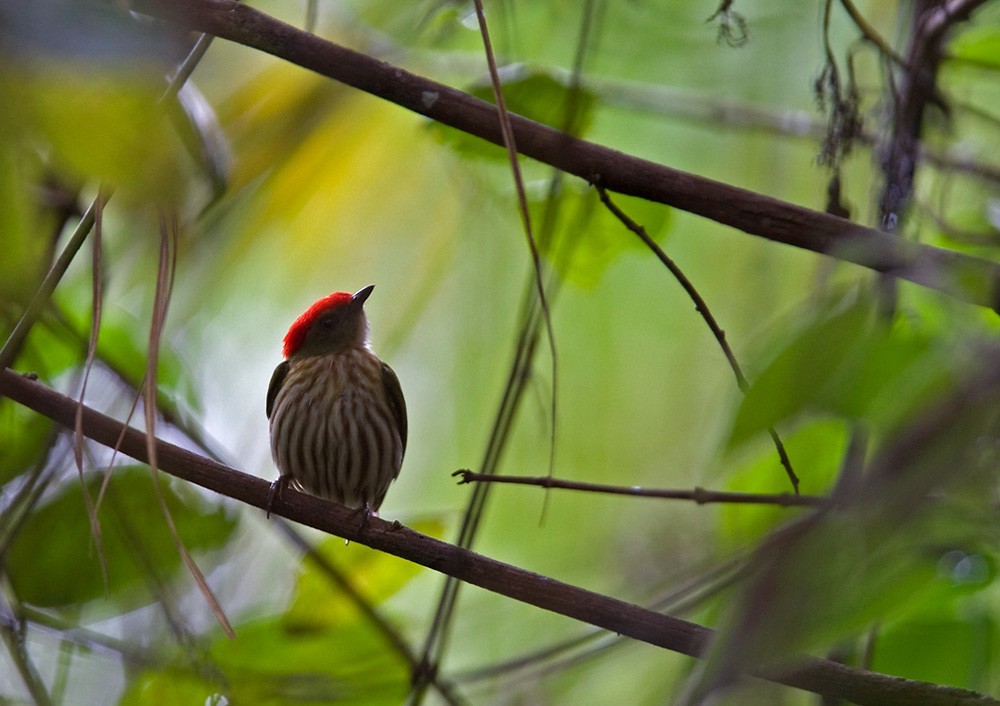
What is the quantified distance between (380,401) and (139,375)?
0.85m

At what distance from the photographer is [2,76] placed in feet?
1.97

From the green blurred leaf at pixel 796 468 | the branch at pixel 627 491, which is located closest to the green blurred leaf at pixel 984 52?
the green blurred leaf at pixel 796 468

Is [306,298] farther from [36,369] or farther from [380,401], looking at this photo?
[36,369]

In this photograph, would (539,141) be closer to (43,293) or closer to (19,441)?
(43,293)

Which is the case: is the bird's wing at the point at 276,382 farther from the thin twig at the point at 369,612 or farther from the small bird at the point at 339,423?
the thin twig at the point at 369,612

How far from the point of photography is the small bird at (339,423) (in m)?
3.41

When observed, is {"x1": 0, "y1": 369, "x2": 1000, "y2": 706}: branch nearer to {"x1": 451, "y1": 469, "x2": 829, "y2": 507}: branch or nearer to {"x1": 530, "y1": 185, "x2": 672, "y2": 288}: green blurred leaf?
{"x1": 451, "y1": 469, "x2": 829, "y2": 507}: branch

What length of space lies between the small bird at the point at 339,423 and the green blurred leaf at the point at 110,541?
27.8 inches

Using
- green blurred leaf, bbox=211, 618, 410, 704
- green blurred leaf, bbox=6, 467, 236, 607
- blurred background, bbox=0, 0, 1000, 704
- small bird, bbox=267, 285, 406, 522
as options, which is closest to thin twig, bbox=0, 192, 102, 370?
blurred background, bbox=0, 0, 1000, 704

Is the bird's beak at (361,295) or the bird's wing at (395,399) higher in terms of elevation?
the bird's beak at (361,295)

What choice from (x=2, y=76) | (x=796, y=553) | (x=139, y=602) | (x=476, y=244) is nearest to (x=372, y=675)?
(x=139, y=602)

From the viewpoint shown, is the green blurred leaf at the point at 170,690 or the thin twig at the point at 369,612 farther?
the thin twig at the point at 369,612

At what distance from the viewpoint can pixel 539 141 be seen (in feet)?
6.47

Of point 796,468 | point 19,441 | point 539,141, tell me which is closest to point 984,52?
point 796,468
